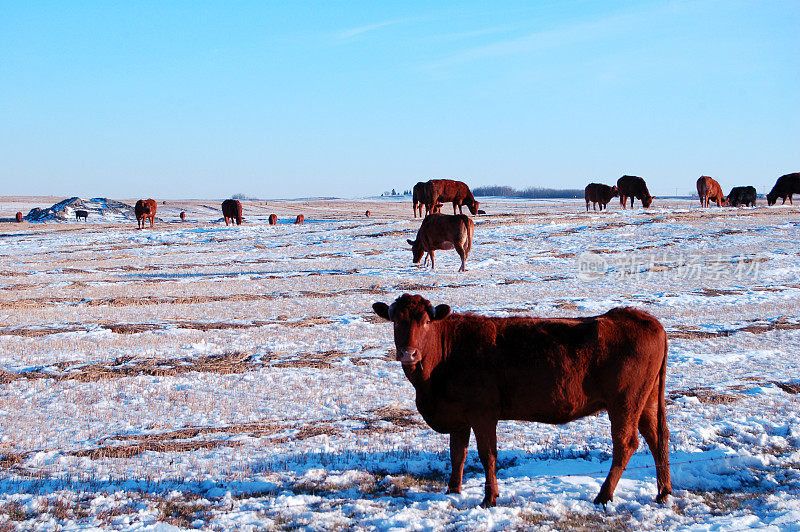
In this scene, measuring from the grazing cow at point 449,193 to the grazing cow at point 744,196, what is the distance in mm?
24202

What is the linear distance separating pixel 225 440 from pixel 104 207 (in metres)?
58.6

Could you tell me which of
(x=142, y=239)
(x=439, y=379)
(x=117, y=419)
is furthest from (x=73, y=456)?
(x=142, y=239)

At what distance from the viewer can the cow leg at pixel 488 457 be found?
216 inches

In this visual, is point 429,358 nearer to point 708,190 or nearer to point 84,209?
point 708,190

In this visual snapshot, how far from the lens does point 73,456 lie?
673 centimetres

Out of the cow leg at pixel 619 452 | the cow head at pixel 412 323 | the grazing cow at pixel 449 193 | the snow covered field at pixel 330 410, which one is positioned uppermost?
the grazing cow at pixel 449 193

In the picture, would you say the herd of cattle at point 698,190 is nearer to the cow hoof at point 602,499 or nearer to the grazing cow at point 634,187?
the grazing cow at point 634,187

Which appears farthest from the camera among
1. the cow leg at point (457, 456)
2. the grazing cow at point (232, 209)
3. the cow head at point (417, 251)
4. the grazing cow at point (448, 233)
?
the grazing cow at point (232, 209)

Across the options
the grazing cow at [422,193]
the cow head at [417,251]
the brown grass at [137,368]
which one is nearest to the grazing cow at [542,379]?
the brown grass at [137,368]

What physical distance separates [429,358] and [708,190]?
4681 cm

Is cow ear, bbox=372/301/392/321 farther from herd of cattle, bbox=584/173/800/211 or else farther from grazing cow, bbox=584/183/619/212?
grazing cow, bbox=584/183/619/212

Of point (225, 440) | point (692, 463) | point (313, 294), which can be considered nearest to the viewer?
point (692, 463)

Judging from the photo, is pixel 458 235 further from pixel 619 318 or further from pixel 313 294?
pixel 619 318

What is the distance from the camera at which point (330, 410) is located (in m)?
8.39
